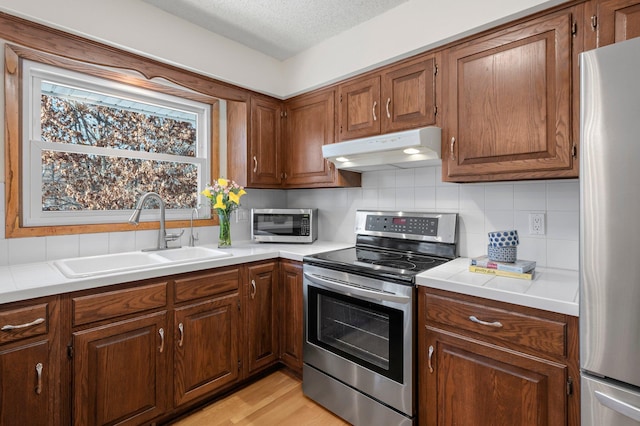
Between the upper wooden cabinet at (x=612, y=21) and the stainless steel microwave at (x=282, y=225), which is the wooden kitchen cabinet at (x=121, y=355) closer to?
the stainless steel microwave at (x=282, y=225)

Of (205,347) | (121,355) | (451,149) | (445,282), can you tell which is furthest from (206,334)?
(451,149)

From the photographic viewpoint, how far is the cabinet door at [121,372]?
1.43 m

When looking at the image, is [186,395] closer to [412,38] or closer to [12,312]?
[12,312]

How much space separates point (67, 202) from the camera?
1.96 metres

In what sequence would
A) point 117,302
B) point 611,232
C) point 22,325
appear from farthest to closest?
point 117,302, point 22,325, point 611,232

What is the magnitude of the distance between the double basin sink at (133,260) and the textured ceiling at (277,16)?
4.94 ft

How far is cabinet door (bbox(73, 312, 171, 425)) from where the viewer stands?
1434mm

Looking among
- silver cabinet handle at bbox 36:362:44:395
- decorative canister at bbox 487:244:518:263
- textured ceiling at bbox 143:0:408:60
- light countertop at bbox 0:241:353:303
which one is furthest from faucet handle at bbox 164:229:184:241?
decorative canister at bbox 487:244:518:263

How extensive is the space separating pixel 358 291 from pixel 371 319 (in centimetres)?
16

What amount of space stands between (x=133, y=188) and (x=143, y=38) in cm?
95

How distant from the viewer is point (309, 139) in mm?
2490

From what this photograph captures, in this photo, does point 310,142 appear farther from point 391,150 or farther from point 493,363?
point 493,363

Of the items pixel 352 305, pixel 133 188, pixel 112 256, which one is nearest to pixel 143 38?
pixel 133 188

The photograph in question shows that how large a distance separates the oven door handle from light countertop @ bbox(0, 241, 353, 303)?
0.74 ft
